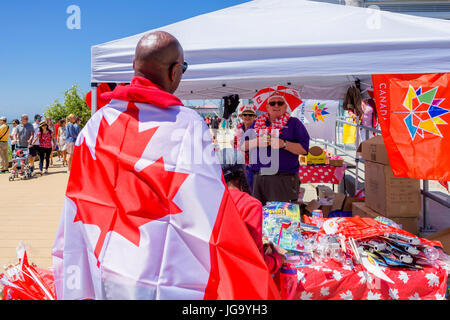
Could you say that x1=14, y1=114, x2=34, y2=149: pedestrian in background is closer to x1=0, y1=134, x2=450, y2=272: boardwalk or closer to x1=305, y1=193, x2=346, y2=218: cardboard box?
x1=0, y1=134, x2=450, y2=272: boardwalk

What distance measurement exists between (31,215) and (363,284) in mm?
5326

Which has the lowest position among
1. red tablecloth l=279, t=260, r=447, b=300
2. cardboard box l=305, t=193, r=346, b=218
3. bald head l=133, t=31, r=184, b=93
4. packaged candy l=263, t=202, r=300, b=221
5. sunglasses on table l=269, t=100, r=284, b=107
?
cardboard box l=305, t=193, r=346, b=218

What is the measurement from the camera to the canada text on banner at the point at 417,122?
2.37 meters

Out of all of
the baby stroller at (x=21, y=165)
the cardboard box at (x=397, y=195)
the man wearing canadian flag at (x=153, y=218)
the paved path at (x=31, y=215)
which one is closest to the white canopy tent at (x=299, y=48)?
the man wearing canadian flag at (x=153, y=218)

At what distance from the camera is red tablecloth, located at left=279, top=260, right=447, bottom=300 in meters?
1.83

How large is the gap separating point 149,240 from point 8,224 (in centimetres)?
484

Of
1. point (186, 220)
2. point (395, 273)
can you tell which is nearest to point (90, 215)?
point (186, 220)

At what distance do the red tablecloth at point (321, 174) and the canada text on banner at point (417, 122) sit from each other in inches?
124

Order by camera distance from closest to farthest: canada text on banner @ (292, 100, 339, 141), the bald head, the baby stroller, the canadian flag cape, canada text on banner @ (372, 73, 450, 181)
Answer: the canadian flag cape
the bald head
canada text on banner @ (372, 73, 450, 181)
canada text on banner @ (292, 100, 339, 141)
the baby stroller

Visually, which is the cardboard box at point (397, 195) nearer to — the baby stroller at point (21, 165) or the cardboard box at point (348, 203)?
the cardboard box at point (348, 203)

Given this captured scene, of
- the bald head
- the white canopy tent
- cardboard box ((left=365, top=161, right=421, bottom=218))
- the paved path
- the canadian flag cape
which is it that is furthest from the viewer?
the paved path

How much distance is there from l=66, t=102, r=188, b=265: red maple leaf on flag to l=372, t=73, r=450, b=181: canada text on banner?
79.1 inches

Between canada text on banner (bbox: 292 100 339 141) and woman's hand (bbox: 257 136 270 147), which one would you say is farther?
canada text on banner (bbox: 292 100 339 141)

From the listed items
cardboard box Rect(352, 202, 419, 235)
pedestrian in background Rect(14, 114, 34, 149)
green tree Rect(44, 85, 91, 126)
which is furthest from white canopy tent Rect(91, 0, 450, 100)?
green tree Rect(44, 85, 91, 126)
